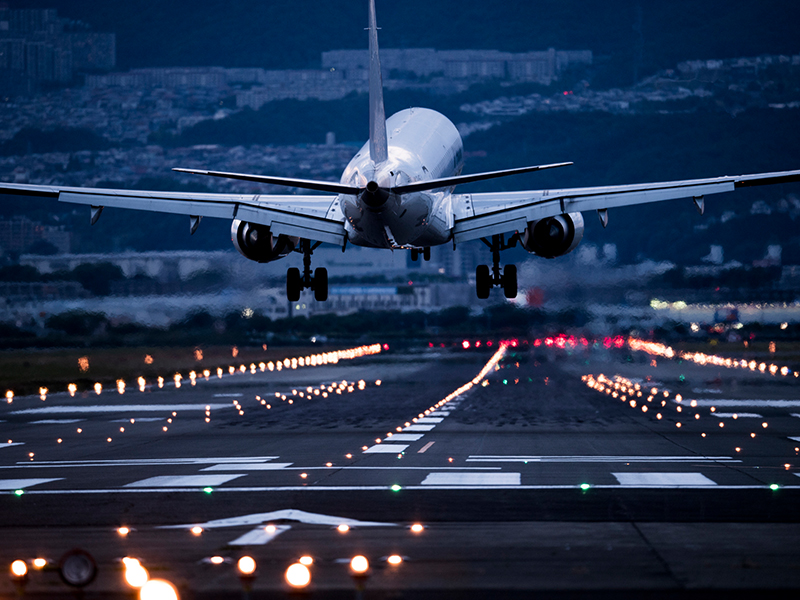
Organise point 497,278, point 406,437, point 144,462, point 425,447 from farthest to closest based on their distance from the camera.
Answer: point 497,278 < point 406,437 < point 425,447 < point 144,462

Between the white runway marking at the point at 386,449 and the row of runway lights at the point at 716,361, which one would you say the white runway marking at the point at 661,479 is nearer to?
the white runway marking at the point at 386,449

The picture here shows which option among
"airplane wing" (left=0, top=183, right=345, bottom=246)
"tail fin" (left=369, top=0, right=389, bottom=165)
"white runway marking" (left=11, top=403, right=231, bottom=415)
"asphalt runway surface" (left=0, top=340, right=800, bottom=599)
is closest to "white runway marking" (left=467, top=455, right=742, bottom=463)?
"asphalt runway surface" (left=0, top=340, right=800, bottom=599)

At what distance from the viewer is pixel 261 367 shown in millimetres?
79875

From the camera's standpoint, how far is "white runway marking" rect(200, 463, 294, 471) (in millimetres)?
23812

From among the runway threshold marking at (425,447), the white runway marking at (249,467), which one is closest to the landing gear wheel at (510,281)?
the runway threshold marking at (425,447)

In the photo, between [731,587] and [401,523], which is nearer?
[731,587]

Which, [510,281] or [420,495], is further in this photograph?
[510,281]

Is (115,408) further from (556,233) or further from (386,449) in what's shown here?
(386,449)

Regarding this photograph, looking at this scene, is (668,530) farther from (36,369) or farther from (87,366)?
(36,369)

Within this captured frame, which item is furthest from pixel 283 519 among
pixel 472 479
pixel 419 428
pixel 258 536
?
pixel 419 428

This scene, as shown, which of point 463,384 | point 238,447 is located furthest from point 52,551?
point 463,384

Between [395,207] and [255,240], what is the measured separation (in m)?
7.14

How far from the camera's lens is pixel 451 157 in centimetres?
4244

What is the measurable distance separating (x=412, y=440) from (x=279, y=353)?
6950 centimetres
